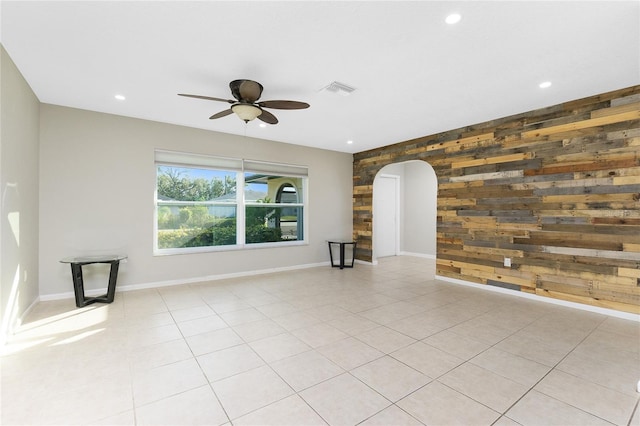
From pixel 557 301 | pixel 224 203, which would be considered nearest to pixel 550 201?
pixel 557 301

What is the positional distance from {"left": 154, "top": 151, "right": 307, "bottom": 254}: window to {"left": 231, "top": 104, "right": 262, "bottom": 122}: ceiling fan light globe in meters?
2.24

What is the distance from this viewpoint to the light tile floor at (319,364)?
1768 mm

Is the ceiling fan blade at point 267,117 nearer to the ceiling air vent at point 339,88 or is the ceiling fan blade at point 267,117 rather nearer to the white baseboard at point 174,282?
the ceiling air vent at point 339,88

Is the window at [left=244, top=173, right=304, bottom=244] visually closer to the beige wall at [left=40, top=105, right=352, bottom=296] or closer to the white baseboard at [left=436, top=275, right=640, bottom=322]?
the beige wall at [left=40, top=105, right=352, bottom=296]

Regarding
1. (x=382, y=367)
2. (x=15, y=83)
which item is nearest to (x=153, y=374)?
(x=382, y=367)

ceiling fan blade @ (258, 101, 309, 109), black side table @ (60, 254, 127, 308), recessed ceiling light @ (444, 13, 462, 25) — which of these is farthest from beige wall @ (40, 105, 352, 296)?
recessed ceiling light @ (444, 13, 462, 25)

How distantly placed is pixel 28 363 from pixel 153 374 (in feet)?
3.63

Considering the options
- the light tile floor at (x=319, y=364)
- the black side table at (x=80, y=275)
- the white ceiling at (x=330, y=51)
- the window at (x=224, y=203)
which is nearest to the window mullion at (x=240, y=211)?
the window at (x=224, y=203)

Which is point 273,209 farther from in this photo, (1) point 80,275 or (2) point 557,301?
(2) point 557,301

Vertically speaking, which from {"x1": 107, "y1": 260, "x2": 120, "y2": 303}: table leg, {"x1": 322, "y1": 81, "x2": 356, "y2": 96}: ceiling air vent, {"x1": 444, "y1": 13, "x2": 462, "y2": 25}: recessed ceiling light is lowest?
{"x1": 107, "y1": 260, "x2": 120, "y2": 303}: table leg

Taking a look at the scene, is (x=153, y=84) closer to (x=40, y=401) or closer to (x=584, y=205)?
(x=40, y=401)

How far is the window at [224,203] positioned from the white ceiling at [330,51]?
126 centimetres

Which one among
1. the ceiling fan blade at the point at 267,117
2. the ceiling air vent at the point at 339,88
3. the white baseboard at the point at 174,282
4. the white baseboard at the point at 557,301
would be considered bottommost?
the white baseboard at the point at 557,301

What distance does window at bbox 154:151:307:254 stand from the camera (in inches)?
189
